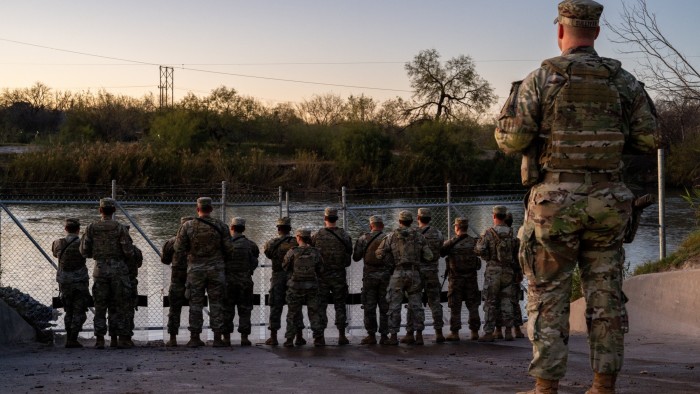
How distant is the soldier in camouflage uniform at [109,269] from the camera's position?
11.6 meters

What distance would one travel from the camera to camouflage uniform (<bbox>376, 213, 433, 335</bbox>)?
11624 mm

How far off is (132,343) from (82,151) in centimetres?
2695

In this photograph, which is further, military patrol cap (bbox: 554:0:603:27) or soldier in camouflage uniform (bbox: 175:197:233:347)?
soldier in camouflage uniform (bbox: 175:197:233:347)

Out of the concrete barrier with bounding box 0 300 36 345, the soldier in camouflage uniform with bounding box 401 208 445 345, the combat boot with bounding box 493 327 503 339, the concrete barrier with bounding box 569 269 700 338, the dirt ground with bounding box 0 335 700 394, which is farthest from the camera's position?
the combat boot with bounding box 493 327 503 339

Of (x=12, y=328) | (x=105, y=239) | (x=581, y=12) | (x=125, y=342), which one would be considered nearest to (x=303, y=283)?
(x=125, y=342)

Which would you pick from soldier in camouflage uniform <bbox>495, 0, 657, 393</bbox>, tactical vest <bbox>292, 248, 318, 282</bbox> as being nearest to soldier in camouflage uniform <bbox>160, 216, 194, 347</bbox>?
tactical vest <bbox>292, 248, 318, 282</bbox>

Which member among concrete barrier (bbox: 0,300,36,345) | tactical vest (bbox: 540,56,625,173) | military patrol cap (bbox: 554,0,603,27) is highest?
military patrol cap (bbox: 554,0,603,27)

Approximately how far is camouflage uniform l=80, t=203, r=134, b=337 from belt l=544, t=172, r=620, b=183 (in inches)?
299

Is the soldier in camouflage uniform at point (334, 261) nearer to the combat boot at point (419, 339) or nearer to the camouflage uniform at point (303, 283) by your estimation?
the camouflage uniform at point (303, 283)

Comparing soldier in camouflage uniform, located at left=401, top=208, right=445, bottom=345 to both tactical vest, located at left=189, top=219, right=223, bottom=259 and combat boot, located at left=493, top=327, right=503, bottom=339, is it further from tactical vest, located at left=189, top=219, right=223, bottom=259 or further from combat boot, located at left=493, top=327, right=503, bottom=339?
tactical vest, located at left=189, top=219, right=223, bottom=259

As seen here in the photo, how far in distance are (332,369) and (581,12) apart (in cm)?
405

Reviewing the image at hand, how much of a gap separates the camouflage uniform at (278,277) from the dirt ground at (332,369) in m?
1.09

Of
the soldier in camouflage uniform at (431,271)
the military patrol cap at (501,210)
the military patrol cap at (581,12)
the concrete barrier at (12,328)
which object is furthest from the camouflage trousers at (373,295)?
the military patrol cap at (581,12)

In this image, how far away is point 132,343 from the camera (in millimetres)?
11930
